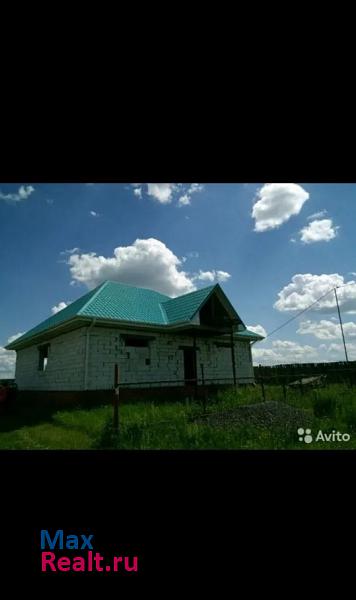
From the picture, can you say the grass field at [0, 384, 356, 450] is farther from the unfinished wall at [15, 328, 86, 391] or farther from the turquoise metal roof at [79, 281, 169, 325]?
the turquoise metal roof at [79, 281, 169, 325]

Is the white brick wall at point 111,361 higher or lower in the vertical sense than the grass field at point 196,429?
higher

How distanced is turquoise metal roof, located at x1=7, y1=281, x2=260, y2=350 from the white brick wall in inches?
20.1

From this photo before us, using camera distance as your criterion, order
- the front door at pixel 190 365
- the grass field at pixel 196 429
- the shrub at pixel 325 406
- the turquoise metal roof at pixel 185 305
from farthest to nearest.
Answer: the front door at pixel 190 365 → the turquoise metal roof at pixel 185 305 → the shrub at pixel 325 406 → the grass field at pixel 196 429

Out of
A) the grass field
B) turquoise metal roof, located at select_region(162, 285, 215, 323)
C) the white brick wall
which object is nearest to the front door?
the white brick wall

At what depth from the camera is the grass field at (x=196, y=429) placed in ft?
15.0

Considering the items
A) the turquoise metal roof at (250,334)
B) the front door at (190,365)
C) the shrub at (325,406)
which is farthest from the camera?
the turquoise metal roof at (250,334)

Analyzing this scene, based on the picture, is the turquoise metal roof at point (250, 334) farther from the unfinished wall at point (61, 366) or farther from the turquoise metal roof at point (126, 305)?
the unfinished wall at point (61, 366)

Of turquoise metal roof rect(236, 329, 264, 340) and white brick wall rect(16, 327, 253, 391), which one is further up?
turquoise metal roof rect(236, 329, 264, 340)

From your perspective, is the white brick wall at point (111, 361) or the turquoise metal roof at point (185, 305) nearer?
the white brick wall at point (111, 361)

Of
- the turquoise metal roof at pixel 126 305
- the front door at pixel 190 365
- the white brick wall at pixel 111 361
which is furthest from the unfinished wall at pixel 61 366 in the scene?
the front door at pixel 190 365

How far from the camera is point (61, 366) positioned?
10.3 metres

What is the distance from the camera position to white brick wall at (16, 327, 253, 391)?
9.20 meters
